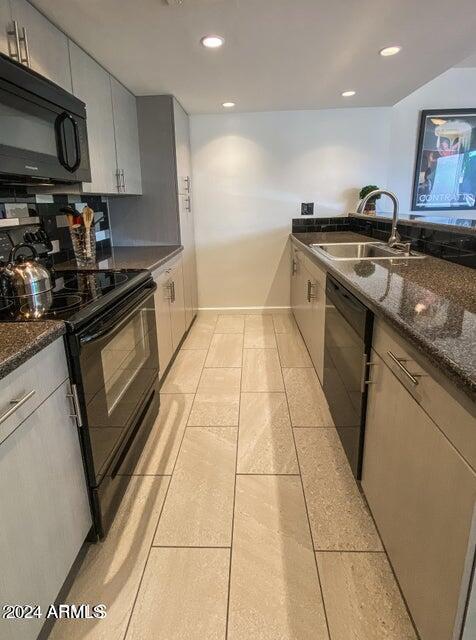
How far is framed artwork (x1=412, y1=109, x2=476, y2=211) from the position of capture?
3822 mm

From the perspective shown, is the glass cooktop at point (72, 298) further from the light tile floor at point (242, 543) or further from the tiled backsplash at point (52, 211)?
the light tile floor at point (242, 543)

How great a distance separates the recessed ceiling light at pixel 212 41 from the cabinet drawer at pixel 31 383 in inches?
72.0

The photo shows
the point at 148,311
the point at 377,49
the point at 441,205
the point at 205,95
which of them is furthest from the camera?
the point at 441,205

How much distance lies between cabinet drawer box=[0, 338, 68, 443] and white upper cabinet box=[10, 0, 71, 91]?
1.25m

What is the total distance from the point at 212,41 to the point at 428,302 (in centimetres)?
183

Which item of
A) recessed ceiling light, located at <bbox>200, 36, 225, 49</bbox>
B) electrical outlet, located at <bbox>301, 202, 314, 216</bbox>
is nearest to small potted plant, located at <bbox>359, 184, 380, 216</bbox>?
electrical outlet, located at <bbox>301, 202, 314, 216</bbox>

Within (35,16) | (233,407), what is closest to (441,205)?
(233,407)

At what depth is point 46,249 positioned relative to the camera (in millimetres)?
2146

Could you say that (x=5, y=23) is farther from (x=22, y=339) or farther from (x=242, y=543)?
(x=242, y=543)

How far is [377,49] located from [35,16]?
71.8 inches

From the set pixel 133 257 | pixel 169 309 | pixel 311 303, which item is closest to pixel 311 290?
pixel 311 303

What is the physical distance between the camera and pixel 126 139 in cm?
284

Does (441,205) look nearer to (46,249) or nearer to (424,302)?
(424,302)

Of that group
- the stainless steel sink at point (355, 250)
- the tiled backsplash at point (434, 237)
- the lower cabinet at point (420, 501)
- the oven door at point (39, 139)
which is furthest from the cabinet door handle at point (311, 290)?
the oven door at point (39, 139)
